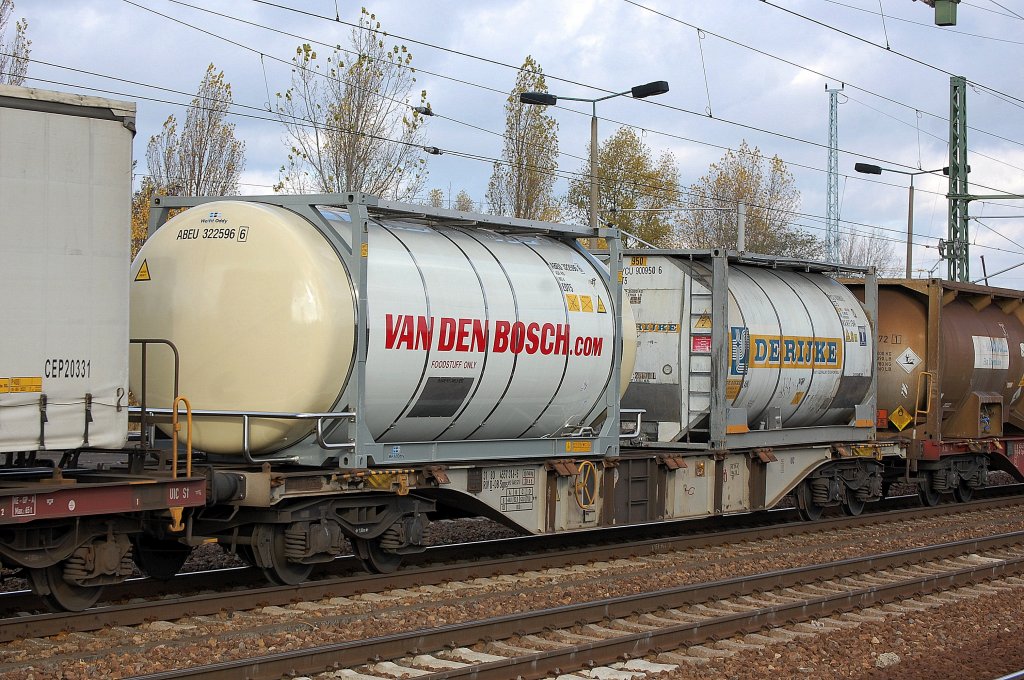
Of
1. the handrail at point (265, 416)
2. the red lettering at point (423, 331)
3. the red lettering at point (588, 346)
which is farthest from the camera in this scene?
the red lettering at point (588, 346)

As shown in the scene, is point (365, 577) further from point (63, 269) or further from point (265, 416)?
point (63, 269)

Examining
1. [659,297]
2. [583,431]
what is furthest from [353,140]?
[583,431]

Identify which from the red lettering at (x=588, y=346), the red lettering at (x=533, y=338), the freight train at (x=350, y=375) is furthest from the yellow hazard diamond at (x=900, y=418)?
the red lettering at (x=533, y=338)

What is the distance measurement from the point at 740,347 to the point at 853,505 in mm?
4613

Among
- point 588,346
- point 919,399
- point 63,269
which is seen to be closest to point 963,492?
point 919,399

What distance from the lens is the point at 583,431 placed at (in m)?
14.2

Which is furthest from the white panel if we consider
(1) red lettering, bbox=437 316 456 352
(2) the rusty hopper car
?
(1) red lettering, bbox=437 316 456 352

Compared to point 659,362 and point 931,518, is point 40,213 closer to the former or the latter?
point 659,362

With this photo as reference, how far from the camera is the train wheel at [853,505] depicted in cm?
1916

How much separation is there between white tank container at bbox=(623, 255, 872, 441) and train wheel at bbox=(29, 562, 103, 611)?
29.1 ft

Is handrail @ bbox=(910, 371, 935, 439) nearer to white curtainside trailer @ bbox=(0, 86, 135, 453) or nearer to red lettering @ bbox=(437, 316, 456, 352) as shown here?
red lettering @ bbox=(437, 316, 456, 352)

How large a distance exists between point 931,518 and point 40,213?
15354 mm

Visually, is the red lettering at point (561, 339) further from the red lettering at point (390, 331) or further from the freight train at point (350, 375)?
the red lettering at point (390, 331)

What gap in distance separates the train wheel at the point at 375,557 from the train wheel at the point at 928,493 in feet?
38.5
